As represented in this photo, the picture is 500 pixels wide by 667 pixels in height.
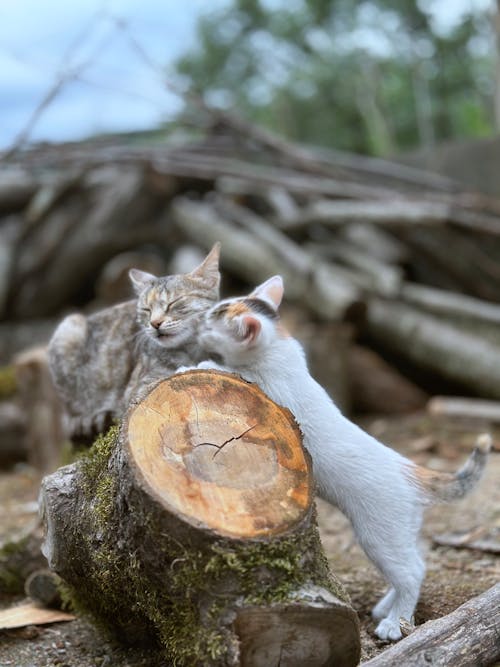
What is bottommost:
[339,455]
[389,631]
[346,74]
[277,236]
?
[389,631]

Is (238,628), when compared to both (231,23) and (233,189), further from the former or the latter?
(231,23)

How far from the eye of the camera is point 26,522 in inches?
245

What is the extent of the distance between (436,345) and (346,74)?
7.75 meters

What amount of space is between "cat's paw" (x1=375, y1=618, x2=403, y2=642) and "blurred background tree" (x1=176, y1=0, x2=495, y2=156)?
1170 centimetres

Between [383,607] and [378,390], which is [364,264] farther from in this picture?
[383,607]

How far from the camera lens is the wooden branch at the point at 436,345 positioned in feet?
27.5

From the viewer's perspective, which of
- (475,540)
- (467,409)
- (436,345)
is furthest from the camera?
(436,345)

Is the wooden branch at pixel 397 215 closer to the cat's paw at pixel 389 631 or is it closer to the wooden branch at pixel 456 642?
the cat's paw at pixel 389 631

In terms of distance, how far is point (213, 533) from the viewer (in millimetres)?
2904

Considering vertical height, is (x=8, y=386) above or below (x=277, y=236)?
below

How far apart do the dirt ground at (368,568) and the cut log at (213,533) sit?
50 centimetres

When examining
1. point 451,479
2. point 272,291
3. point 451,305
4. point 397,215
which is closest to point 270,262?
point 397,215

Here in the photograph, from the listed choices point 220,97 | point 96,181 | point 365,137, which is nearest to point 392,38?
point 365,137

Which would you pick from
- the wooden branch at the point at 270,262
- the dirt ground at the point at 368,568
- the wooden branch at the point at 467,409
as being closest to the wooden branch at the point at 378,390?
the wooden branch at the point at 270,262
